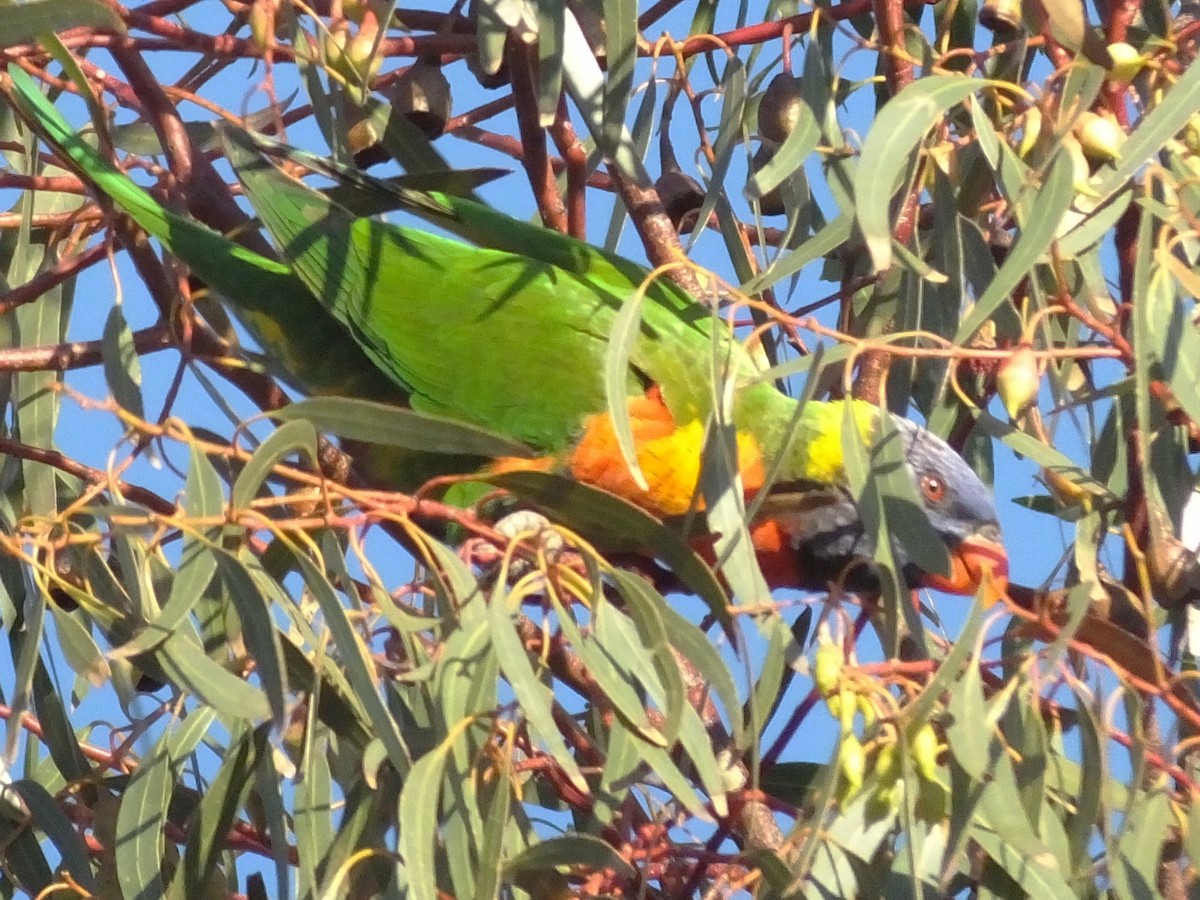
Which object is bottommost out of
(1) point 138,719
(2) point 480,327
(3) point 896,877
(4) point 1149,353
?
(3) point 896,877

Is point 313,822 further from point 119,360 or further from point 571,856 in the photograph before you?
point 119,360

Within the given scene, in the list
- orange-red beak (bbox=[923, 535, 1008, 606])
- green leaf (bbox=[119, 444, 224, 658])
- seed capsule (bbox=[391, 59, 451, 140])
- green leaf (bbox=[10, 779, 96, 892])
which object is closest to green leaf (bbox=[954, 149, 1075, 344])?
green leaf (bbox=[119, 444, 224, 658])

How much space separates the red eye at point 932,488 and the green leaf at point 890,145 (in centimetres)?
66

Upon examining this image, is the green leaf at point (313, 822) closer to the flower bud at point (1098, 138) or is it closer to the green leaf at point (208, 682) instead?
the green leaf at point (208, 682)

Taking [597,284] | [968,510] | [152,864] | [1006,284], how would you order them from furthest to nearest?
1. [597,284]
2. [968,510]
3. [152,864]
4. [1006,284]

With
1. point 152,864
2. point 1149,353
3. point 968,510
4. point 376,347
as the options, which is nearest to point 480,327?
point 376,347

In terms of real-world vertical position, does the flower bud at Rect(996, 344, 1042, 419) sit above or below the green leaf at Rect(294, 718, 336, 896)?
above

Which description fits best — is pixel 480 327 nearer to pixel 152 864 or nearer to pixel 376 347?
pixel 376 347

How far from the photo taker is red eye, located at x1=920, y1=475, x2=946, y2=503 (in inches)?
79.2

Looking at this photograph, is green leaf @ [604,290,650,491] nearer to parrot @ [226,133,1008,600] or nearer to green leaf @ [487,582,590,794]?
green leaf @ [487,582,590,794]

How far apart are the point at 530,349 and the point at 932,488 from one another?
626mm

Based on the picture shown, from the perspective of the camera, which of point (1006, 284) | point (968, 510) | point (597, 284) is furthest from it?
point (597, 284)

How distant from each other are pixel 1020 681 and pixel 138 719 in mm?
1019

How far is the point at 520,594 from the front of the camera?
1.31 m
